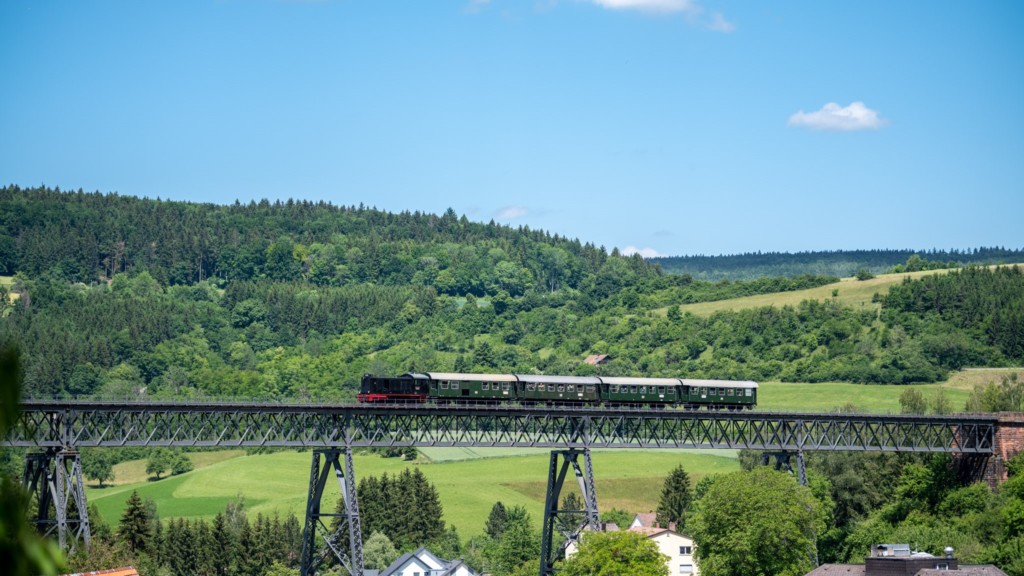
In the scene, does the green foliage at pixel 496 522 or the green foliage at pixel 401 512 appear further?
the green foliage at pixel 496 522

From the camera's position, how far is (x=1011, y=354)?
194875 mm

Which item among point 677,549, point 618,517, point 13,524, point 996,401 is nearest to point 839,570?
point 677,549

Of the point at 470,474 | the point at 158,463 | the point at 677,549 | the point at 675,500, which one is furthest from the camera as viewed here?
the point at 158,463

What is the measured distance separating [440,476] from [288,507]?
20.5 m

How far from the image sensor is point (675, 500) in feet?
414

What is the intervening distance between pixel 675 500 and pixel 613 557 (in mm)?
52743

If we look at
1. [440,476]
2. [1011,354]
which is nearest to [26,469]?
[440,476]

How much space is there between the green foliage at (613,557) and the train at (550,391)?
31.7 feet

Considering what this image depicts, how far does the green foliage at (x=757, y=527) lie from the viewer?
77.1 m

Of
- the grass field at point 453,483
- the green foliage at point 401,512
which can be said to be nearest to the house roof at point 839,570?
the green foliage at point 401,512

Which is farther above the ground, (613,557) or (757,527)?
(757,527)

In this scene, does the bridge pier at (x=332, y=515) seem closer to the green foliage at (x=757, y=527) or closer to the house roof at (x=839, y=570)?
the green foliage at (x=757, y=527)

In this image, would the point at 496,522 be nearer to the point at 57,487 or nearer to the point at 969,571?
the point at 57,487

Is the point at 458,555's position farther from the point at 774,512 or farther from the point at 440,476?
the point at 774,512
